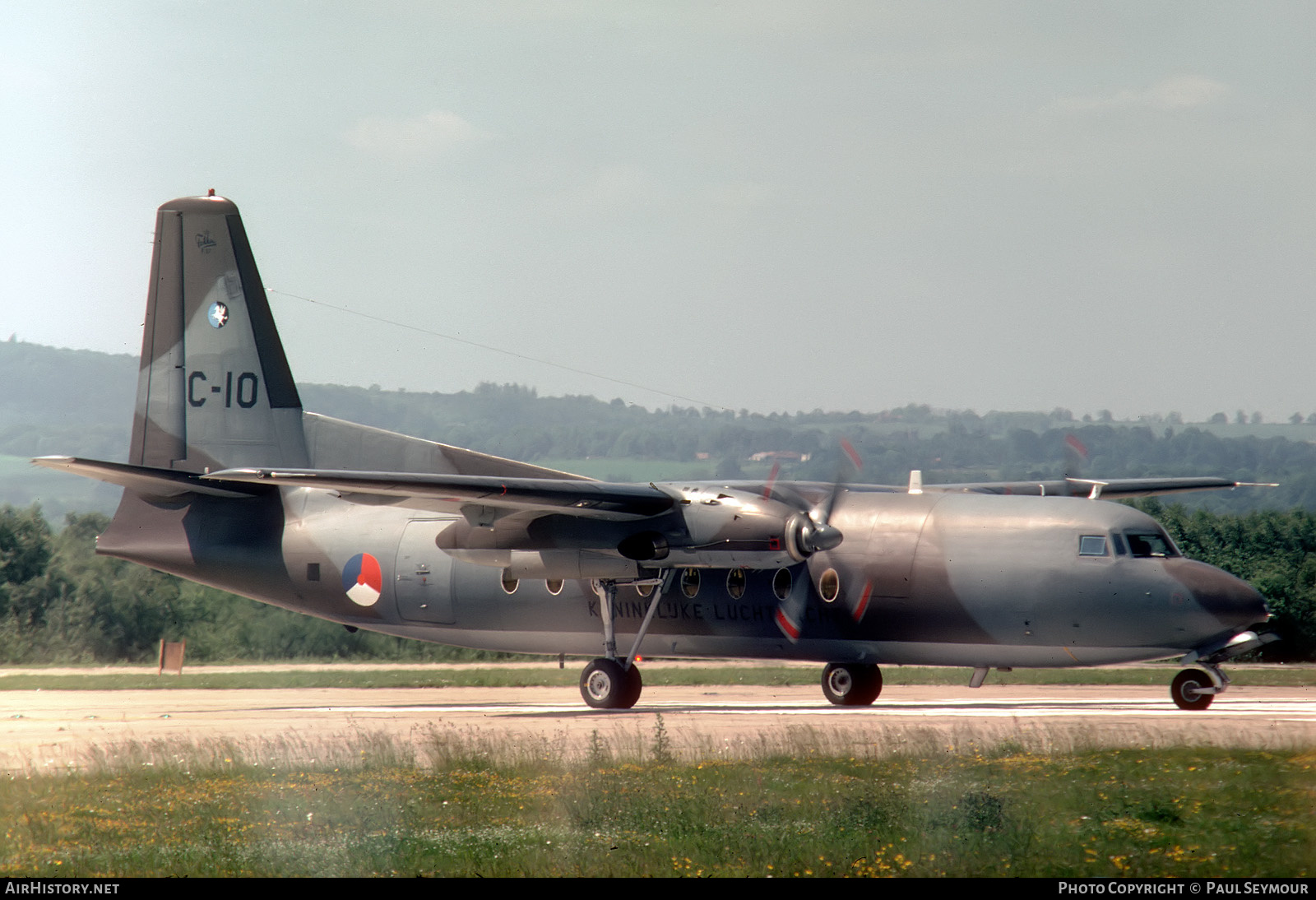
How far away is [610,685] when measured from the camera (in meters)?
23.8

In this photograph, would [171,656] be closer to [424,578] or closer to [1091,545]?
[424,578]

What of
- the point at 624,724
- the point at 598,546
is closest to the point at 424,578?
the point at 598,546

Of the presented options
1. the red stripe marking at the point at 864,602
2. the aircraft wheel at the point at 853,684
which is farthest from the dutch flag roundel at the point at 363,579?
the red stripe marking at the point at 864,602

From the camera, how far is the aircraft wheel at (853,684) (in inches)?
941

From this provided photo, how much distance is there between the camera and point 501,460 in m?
25.2

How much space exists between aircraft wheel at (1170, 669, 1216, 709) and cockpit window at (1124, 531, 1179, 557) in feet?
6.71

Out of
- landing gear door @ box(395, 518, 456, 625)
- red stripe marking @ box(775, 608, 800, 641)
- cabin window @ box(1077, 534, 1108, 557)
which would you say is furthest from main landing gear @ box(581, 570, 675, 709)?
cabin window @ box(1077, 534, 1108, 557)

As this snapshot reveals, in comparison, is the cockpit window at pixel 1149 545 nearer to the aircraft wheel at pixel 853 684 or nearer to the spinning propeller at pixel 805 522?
the spinning propeller at pixel 805 522

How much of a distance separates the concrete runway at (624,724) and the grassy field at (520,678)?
3.04m

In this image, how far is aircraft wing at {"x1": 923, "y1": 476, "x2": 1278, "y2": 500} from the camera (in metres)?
27.5

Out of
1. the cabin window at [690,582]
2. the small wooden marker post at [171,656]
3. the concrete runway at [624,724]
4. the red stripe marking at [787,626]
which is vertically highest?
the cabin window at [690,582]

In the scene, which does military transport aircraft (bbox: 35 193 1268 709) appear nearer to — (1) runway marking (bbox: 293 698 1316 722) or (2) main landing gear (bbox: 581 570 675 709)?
(2) main landing gear (bbox: 581 570 675 709)

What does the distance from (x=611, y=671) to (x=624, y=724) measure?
3247 mm

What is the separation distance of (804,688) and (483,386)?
5045 centimetres
